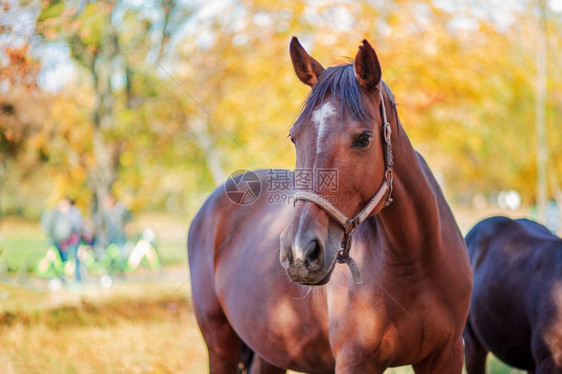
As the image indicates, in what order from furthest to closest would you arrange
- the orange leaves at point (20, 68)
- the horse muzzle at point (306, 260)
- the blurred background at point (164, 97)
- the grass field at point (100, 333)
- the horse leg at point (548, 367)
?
the blurred background at point (164, 97) < the orange leaves at point (20, 68) < the grass field at point (100, 333) < the horse leg at point (548, 367) < the horse muzzle at point (306, 260)

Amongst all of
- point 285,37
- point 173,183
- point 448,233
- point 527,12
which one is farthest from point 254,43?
point 173,183

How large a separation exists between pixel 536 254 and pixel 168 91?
25.6ft

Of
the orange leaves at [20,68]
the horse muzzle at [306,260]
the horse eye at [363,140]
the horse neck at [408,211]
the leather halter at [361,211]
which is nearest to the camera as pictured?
the horse muzzle at [306,260]

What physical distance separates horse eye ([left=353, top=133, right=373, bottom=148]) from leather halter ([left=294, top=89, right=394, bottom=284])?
154mm

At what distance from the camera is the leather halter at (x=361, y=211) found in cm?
236

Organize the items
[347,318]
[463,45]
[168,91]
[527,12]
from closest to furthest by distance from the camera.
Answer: [347,318]
[463,45]
[168,91]
[527,12]

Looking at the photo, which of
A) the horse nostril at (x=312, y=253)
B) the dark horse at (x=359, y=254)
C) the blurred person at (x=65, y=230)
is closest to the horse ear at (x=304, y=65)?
the dark horse at (x=359, y=254)

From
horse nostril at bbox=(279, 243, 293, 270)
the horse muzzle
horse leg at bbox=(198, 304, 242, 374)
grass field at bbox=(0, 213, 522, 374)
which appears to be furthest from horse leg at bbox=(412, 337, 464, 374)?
grass field at bbox=(0, 213, 522, 374)

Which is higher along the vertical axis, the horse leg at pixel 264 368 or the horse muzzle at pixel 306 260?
the horse muzzle at pixel 306 260

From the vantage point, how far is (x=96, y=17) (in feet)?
22.7

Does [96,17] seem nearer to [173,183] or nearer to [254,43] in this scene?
[254,43]

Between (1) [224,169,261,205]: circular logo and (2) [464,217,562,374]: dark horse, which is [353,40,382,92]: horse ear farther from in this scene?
(2) [464,217,562,374]: dark horse

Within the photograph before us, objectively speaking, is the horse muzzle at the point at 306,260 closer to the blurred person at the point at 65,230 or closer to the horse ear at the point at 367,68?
the horse ear at the point at 367,68

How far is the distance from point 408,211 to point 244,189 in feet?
6.14
